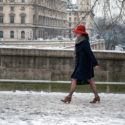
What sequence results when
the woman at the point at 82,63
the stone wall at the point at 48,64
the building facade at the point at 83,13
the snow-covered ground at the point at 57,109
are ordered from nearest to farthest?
the snow-covered ground at the point at 57,109, the woman at the point at 82,63, the stone wall at the point at 48,64, the building facade at the point at 83,13

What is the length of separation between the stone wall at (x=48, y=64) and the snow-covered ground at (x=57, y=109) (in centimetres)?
50

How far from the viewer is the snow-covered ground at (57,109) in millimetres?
6941

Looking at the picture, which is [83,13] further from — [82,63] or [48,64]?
[82,63]

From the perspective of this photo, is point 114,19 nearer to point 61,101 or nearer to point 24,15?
point 61,101

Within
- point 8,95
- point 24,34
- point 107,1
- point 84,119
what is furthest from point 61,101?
point 24,34

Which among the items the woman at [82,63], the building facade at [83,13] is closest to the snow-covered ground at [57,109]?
the woman at [82,63]

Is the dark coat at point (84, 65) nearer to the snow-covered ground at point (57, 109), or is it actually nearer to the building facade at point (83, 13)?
the snow-covered ground at point (57, 109)

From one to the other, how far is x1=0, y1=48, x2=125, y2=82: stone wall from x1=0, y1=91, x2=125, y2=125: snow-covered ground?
0.50 m

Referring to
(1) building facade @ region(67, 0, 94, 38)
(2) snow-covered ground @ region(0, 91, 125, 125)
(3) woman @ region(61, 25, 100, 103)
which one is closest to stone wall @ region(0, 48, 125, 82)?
(2) snow-covered ground @ region(0, 91, 125, 125)

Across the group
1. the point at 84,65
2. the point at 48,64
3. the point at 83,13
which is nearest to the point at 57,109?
the point at 84,65

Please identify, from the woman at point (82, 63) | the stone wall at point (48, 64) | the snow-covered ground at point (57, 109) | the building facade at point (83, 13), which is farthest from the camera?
the building facade at point (83, 13)

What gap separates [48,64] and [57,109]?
290 centimetres

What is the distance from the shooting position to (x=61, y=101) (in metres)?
A: 9.35

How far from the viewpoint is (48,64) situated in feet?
35.8
